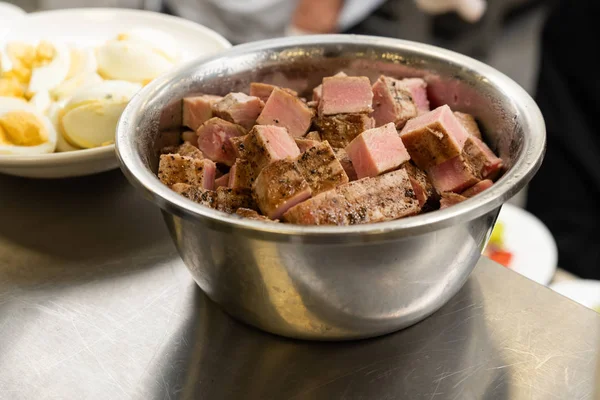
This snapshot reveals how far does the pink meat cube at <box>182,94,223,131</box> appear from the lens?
3.74 ft

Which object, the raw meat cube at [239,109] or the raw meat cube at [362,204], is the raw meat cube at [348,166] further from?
the raw meat cube at [239,109]

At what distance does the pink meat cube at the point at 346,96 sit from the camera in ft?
3.54

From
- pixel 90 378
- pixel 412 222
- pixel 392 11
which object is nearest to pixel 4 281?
pixel 90 378

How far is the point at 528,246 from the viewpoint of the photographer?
2.06m

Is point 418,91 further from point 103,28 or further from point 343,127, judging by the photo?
point 103,28

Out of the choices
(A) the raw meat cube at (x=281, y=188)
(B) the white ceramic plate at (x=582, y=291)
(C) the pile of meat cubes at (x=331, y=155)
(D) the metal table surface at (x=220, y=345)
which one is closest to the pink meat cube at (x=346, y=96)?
(C) the pile of meat cubes at (x=331, y=155)

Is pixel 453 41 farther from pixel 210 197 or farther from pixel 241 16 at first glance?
pixel 210 197

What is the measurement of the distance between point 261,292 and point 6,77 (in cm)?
99

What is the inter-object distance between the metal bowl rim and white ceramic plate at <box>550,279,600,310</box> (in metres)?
0.96

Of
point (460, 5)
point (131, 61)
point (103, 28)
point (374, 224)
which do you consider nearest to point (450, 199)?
point (374, 224)

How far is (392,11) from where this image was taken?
10.7 ft

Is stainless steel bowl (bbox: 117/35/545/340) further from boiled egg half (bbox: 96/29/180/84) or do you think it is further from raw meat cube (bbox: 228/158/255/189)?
boiled egg half (bbox: 96/29/180/84)

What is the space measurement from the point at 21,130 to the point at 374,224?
0.88 meters

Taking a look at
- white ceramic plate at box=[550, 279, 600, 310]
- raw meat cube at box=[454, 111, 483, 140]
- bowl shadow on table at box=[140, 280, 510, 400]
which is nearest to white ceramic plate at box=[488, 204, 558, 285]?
white ceramic plate at box=[550, 279, 600, 310]
